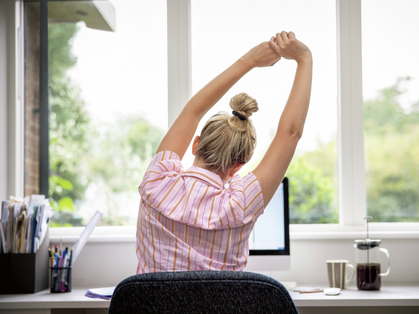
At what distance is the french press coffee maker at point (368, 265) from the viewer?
1.86 m

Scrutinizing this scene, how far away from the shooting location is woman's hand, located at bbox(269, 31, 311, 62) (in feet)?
3.38

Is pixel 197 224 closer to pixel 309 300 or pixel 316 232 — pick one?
pixel 309 300

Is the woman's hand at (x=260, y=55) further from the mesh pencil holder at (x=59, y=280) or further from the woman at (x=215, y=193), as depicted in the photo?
the mesh pencil holder at (x=59, y=280)

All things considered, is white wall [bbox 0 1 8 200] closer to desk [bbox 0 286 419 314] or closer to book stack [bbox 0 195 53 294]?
book stack [bbox 0 195 53 294]

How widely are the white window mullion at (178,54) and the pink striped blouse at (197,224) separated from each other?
1.47m

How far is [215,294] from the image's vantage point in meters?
0.63

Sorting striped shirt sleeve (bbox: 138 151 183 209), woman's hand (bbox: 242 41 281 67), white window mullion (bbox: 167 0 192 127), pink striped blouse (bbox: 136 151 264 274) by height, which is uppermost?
white window mullion (bbox: 167 0 192 127)

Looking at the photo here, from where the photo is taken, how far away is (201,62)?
7.88ft

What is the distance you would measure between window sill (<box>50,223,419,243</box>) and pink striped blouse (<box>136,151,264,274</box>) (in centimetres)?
134

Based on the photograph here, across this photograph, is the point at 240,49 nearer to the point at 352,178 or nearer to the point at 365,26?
the point at 365,26

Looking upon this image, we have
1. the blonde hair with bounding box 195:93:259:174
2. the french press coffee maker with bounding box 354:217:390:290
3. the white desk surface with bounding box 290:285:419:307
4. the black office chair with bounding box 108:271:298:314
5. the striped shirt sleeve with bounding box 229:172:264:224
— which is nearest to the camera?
the black office chair with bounding box 108:271:298:314

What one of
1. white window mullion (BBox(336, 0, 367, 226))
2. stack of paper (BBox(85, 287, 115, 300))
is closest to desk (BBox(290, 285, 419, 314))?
white window mullion (BBox(336, 0, 367, 226))

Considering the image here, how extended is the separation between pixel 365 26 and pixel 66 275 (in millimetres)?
2003

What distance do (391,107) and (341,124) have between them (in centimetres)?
30
